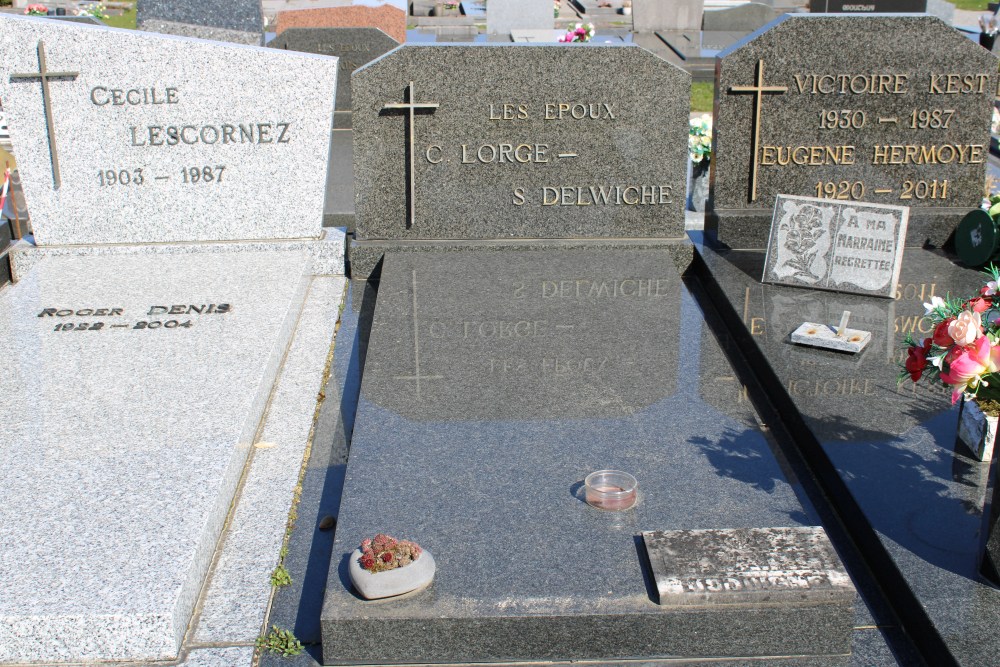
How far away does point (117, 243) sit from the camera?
642cm

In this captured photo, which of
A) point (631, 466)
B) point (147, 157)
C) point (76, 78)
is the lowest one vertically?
point (631, 466)

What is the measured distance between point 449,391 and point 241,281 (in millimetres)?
1826

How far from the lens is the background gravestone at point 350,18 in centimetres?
1296

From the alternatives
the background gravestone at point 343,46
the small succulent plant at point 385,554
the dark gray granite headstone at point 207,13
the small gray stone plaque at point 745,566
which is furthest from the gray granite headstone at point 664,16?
the small succulent plant at point 385,554

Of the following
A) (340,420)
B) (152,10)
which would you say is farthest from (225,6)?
(340,420)

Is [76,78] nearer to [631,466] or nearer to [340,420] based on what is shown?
[340,420]

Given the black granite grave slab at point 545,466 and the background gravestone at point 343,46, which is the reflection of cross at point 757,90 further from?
the background gravestone at point 343,46

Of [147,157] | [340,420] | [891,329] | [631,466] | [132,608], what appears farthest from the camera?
[147,157]

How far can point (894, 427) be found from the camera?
4.16m

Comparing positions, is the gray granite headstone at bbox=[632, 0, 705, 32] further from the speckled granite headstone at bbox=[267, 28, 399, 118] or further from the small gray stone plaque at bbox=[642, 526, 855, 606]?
the small gray stone plaque at bbox=[642, 526, 855, 606]

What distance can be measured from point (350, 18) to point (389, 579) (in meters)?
11.1

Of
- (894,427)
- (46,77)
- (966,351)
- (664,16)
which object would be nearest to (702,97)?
(664,16)

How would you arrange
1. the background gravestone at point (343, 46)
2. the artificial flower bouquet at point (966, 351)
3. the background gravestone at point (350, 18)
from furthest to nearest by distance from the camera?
the background gravestone at point (350, 18) → the background gravestone at point (343, 46) → the artificial flower bouquet at point (966, 351)

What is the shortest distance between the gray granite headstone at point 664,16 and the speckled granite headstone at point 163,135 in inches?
460
